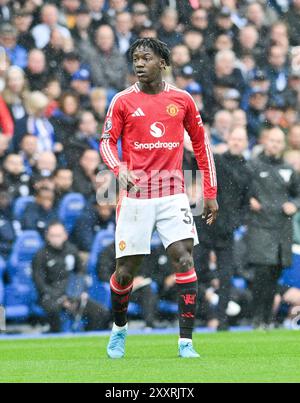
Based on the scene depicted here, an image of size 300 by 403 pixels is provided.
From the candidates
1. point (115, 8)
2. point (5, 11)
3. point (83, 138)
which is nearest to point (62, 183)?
point (83, 138)

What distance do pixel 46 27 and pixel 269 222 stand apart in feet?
13.4

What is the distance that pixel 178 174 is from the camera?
962 cm

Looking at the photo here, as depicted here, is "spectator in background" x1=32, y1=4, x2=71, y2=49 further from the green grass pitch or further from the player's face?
the player's face

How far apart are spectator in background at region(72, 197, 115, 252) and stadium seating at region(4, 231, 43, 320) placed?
0.64m

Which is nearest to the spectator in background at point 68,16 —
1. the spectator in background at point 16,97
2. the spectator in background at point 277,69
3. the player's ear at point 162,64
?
the spectator in background at point 16,97

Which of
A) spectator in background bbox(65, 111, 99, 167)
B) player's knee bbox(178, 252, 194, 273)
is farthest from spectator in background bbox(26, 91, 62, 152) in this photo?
player's knee bbox(178, 252, 194, 273)

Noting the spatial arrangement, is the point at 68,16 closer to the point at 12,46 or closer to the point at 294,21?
the point at 12,46

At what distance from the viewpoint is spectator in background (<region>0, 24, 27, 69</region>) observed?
15.6 m

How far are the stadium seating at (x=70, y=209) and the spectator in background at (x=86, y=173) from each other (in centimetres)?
16

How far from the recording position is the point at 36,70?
615 inches

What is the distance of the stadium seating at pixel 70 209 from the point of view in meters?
14.5

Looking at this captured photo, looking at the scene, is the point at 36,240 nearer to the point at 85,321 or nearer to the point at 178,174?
the point at 85,321

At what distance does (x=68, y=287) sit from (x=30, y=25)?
3824mm

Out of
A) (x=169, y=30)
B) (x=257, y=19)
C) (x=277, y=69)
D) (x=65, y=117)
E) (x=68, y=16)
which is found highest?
(x=68, y=16)
